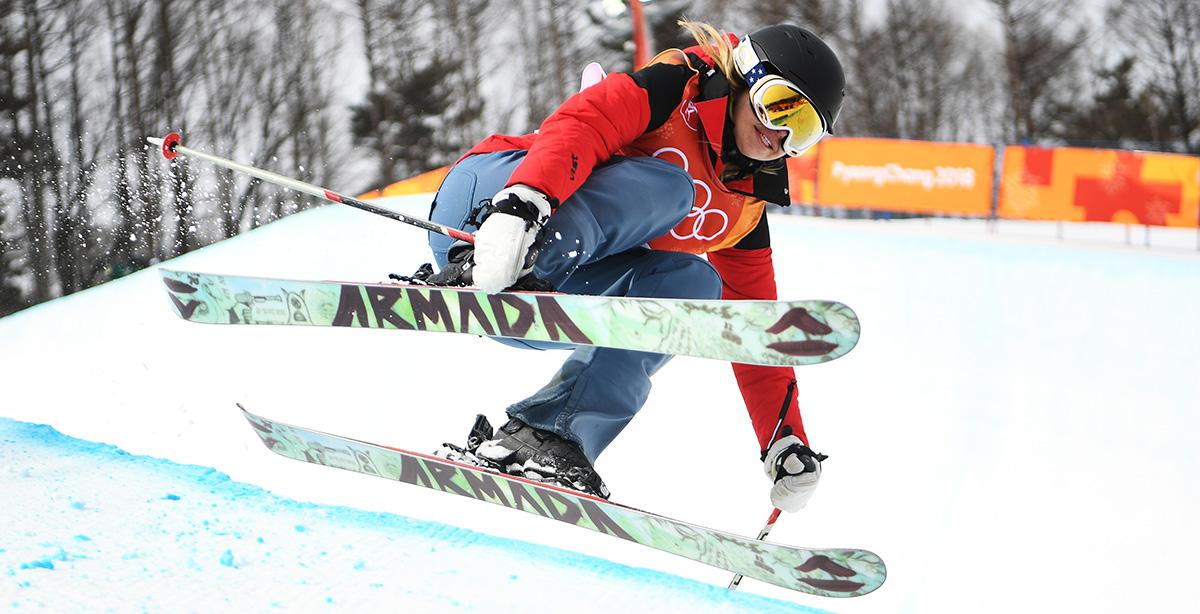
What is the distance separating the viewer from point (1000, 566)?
2.60 meters

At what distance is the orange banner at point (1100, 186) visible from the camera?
884 cm

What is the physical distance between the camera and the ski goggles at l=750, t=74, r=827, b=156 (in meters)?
2.07

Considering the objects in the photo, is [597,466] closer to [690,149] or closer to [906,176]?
[690,149]

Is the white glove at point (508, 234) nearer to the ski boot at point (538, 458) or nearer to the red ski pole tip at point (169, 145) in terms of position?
the ski boot at point (538, 458)

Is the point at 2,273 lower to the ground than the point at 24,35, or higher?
lower

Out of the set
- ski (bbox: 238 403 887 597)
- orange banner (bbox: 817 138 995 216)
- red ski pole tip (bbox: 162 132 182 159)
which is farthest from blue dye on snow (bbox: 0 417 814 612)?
orange banner (bbox: 817 138 995 216)

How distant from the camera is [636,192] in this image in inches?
78.7

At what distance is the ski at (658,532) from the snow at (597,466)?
191 millimetres

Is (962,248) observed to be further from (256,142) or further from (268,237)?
(256,142)

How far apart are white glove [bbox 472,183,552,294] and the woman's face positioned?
0.57 meters

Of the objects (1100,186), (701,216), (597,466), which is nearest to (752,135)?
(701,216)

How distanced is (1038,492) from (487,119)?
12.2 meters

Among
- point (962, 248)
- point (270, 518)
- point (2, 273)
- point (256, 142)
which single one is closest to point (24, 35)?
point (2, 273)

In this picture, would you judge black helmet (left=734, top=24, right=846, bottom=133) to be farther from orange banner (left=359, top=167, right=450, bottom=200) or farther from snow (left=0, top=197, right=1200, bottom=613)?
orange banner (left=359, top=167, right=450, bottom=200)
